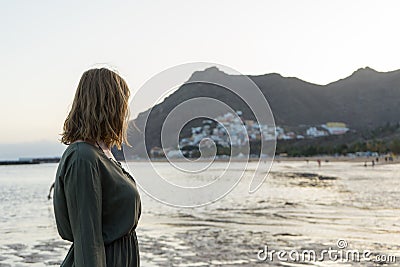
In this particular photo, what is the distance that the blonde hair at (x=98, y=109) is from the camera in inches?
95.4

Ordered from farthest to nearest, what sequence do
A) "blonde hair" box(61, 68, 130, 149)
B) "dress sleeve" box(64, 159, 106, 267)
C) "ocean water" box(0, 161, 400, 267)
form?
"ocean water" box(0, 161, 400, 267), "blonde hair" box(61, 68, 130, 149), "dress sleeve" box(64, 159, 106, 267)

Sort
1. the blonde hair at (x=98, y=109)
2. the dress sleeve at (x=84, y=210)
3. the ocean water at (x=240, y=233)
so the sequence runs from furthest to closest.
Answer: the ocean water at (x=240, y=233) → the blonde hair at (x=98, y=109) → the dress sleeve at (x=84, y=210)

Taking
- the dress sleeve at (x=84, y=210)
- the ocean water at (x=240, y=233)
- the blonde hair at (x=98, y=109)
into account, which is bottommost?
the ocean water at (x=240, y=233)

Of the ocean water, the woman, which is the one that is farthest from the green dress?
the ocean water

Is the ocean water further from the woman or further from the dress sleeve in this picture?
the dress sleeve

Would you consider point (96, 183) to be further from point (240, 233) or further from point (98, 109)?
point (240, 233)

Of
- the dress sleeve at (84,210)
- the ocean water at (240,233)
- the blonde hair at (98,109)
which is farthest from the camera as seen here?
the ocean water at (240,233)

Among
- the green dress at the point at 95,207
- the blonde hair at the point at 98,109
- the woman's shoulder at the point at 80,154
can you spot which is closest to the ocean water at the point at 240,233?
the green dress at the point at 95,207

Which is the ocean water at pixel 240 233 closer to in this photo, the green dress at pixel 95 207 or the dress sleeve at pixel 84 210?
the green dress at pixel 95 207

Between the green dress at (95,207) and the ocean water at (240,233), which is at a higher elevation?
the green dress at (95,207)

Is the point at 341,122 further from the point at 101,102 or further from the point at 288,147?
the point at 101,102

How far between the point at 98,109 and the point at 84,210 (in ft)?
1.41

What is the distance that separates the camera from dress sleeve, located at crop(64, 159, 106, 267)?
2262mm

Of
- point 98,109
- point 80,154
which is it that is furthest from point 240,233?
point 80,154
